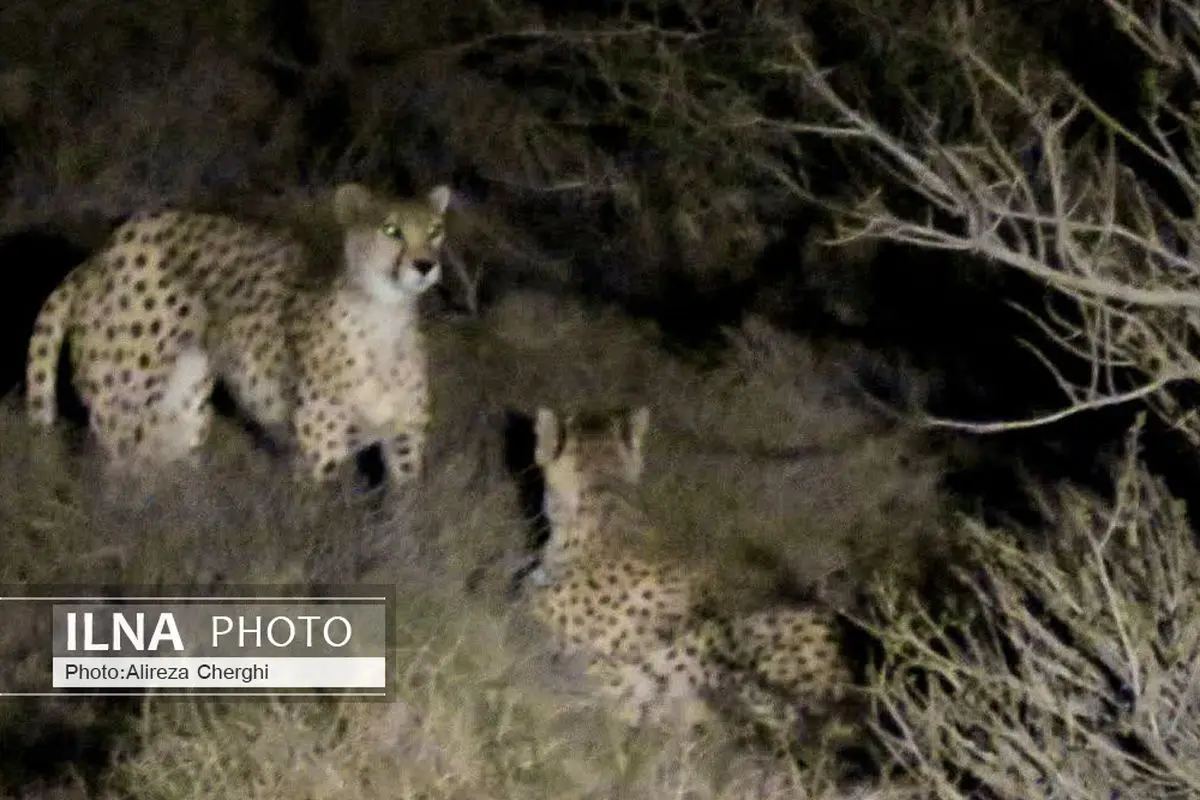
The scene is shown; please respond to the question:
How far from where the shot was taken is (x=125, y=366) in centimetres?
582

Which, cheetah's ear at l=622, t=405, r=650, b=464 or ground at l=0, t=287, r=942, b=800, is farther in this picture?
cheetah's ear at l=622, t=405, r=650, b=464

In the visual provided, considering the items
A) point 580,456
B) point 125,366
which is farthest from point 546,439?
point 125,366

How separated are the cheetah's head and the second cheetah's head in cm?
57

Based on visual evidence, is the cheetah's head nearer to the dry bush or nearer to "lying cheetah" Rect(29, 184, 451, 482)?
"lying cheetah" Rect(29, 184, 451, 482)

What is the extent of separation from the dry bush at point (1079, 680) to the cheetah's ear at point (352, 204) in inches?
82.1

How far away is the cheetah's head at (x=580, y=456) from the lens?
5.59m

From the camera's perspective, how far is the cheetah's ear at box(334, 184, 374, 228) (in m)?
5.64

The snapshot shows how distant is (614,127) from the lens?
8297 mm

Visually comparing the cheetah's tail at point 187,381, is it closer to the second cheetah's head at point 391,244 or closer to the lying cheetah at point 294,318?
the lying cheetah at point 294,318

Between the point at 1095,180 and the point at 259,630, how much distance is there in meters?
3.33

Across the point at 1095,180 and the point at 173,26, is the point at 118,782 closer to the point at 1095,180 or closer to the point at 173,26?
the point at 1095,180

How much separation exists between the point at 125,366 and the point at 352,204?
887 millimetres

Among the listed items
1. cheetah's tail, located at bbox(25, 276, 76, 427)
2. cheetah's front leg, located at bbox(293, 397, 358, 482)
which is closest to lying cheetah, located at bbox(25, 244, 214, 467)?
cheetah's tail, located at bbox(25, 276, 76, 427)

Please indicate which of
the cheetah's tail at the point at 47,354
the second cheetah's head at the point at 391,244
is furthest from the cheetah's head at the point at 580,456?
the cheetah's tail at the point at 47,354
